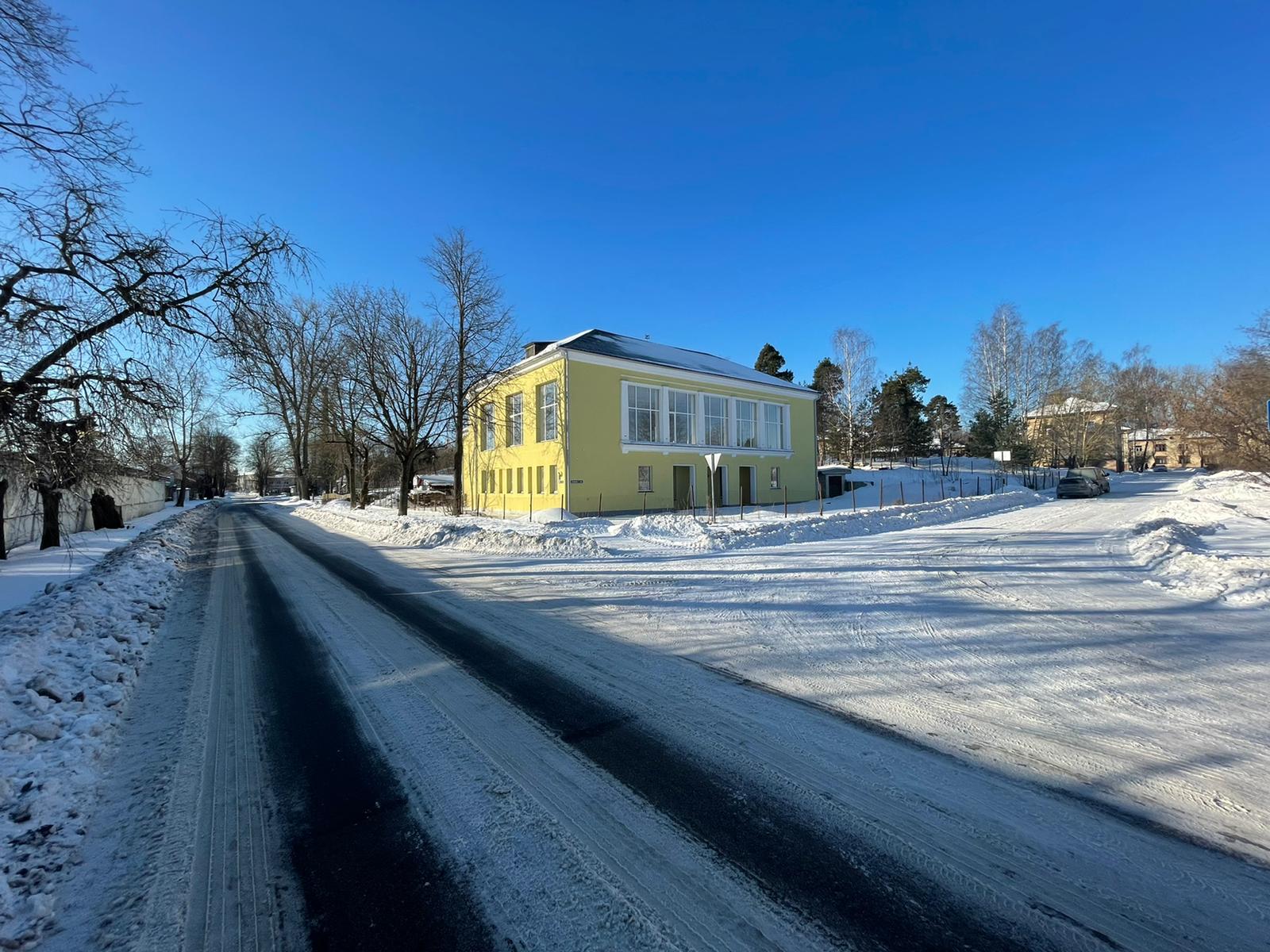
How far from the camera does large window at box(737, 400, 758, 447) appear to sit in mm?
32625

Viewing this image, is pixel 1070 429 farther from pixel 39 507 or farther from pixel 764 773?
pixel 39 507

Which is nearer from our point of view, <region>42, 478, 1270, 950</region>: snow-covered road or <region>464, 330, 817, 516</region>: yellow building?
<region>42, 478, 1270, 950</region>: snow-covered road

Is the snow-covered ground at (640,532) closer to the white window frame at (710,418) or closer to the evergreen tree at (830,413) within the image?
the white window frame at (710,418)

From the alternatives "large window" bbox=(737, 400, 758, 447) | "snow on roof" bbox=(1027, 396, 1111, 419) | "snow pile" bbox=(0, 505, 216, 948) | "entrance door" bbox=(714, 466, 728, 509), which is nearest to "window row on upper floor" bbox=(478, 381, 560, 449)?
"entrance door" bbox=(714, 466, 728, 509)

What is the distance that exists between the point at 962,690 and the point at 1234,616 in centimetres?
494

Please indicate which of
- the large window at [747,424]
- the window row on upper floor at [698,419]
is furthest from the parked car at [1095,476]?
the large window at [747,424]

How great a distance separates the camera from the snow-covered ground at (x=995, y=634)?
11.5ft

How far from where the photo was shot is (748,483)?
107 feet

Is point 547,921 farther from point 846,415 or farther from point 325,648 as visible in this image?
point 846,415

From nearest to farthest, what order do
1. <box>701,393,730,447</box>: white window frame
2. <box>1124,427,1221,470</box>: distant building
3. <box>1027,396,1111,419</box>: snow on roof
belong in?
<box>701,393,730,447</box>: white window frame → <box>1027,396,1111,419</box>: snow on roof → <box>1124,427,1221,470</box>: distant building


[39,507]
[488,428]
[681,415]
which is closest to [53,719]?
[39,507]

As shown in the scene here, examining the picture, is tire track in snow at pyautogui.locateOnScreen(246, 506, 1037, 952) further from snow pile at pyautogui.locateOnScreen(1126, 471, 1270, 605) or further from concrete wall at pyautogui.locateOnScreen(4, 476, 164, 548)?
concrete wall at pyautogui.locateOnScreen(4, 476, 164, 548)

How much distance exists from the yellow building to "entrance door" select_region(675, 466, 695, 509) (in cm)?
6

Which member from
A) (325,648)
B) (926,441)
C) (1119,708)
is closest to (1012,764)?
(1119,708)
